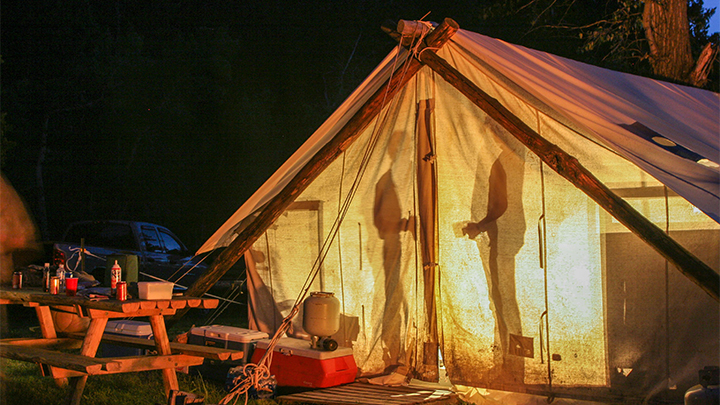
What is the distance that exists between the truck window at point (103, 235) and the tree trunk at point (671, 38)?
29.3ft

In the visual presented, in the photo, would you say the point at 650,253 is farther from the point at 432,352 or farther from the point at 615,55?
the point at 615,55

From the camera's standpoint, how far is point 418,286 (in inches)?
221

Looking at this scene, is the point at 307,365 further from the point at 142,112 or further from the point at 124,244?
the point at 142,112

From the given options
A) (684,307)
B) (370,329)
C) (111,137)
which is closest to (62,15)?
(111,137)

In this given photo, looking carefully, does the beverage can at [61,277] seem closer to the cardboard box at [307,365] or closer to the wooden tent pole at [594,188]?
the cardboard box at [307,365]

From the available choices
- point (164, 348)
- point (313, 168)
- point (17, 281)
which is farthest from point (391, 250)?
point (17, 281)

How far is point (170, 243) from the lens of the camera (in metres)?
11.0

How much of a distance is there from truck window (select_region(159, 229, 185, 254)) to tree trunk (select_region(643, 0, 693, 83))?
8.66m

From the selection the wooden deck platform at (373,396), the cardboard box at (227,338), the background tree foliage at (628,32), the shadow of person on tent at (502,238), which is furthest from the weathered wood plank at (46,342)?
the background tree foliage at (628,32)

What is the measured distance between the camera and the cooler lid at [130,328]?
17.7ft

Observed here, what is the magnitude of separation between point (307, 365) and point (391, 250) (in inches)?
55.4

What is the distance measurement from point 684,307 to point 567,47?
1191 centimetres

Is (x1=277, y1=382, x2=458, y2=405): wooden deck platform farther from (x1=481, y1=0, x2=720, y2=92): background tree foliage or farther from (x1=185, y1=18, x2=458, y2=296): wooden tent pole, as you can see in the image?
(x1=481, y1=0, x2=720, y2=92): background tree foliage

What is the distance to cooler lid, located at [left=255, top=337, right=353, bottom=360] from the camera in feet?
16.1
